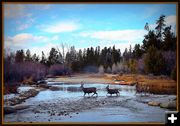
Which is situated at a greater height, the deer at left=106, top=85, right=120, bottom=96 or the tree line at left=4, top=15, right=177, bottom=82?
the tree line at left=4, top=15, right=177, bottom=82

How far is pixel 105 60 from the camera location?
11.2 feet

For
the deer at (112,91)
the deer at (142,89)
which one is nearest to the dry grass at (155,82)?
the deer at (142,89)

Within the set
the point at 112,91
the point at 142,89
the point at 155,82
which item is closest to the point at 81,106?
the point at 112,91

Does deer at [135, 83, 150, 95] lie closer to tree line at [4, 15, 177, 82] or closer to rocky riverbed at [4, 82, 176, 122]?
rocky riverbed at [4, 82, 176, 122]

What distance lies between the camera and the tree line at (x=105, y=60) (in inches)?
131

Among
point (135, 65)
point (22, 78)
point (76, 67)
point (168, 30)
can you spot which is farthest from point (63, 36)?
point (168, 30)

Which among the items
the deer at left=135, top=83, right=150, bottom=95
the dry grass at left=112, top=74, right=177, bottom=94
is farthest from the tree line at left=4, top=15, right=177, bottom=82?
the deer at left=135, top=83, right=150, bottom=95

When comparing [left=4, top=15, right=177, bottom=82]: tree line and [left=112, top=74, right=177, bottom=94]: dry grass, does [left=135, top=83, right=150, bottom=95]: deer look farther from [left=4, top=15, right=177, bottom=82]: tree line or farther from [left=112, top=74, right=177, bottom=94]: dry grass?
[left=4, top=15, right=177, bottom=82]: tree line

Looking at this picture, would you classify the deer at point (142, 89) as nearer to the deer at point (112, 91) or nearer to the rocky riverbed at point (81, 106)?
the rocky riverbed at point (81, 106)

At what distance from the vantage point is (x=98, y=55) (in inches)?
133

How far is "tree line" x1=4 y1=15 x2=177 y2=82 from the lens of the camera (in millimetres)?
3320

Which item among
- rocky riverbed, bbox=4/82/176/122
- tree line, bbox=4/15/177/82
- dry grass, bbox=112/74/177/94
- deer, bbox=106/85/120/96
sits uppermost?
tree line, bbox=4/15/177/82

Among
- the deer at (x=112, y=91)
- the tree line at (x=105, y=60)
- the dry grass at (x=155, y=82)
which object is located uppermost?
the tree line at (x=105, y=60)

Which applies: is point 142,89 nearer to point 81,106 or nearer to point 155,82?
point 155,82
